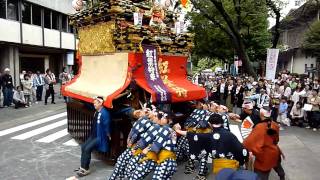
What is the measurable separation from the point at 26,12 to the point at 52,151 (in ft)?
61.1

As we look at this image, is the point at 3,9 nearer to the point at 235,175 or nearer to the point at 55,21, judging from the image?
the point at 55,21

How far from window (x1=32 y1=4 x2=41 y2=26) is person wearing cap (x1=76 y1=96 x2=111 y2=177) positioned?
68.8ft

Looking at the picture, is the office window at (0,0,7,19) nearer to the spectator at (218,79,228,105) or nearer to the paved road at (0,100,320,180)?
the paved road at (0,100,320,180)

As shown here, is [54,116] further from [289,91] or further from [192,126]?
[289,91]

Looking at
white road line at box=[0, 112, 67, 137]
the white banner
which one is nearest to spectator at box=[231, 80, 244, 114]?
the white banner

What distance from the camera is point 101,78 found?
32.0ft

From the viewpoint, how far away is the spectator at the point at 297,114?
556 inches

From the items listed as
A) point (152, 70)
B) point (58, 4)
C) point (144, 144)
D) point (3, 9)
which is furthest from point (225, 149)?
point (58, 4)

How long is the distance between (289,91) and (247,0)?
7.95m

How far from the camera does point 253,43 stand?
118ft

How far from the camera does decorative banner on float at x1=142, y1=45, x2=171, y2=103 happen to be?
28.8ft

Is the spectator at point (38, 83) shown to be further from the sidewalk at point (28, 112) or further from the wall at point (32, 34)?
the wall at point (32, 34)

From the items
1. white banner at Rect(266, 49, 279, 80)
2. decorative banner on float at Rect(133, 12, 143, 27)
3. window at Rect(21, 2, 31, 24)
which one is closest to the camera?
decorative banner on float at Rect(133, 12, 143, 27)

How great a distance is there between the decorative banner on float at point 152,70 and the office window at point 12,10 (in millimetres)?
17496
